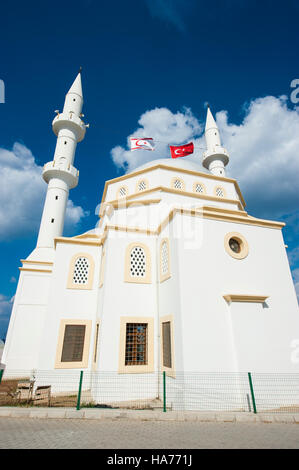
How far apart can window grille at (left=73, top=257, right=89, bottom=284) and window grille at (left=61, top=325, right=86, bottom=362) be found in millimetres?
2065

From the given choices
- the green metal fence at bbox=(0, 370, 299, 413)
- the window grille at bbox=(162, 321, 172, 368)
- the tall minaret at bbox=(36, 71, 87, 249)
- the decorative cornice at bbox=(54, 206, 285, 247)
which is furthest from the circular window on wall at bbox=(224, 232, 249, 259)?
the tall minaret at bbox=(36, 71, 87, 249)

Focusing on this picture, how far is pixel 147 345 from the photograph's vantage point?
923 centimetres

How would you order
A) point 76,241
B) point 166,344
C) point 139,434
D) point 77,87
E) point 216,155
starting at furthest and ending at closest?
point 77,87
point 216,155
point 76,241
point 166,344
point 139,434

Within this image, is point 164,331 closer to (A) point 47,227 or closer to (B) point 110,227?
(B) point 110,227

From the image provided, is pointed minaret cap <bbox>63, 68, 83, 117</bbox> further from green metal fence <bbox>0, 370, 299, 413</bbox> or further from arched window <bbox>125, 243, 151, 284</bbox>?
green metal fence <bbox>0, 370, 299, 413</bbox>

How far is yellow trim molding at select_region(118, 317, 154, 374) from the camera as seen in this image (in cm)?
860

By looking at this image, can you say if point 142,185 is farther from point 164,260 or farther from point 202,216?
point 202,216

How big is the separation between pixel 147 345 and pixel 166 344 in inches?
37.9

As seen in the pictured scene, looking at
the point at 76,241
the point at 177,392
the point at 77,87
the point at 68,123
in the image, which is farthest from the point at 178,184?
the point at 77,87

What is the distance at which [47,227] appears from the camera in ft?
55.2

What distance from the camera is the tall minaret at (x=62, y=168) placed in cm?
1697

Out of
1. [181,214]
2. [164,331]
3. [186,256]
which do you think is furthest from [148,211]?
[164,331]

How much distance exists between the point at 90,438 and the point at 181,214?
704 centimetres
